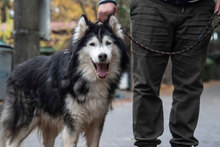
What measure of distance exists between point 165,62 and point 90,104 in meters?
0.89

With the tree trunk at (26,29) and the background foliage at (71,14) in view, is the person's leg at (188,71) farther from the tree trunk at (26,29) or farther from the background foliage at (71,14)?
the background foliage at (71,14)

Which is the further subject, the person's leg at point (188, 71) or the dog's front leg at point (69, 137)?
the dog's front leg at point (69, 137)

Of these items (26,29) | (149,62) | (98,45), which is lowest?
(149,62)

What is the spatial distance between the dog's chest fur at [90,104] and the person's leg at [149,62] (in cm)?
37

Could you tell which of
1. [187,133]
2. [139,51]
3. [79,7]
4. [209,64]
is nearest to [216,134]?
[187,133]

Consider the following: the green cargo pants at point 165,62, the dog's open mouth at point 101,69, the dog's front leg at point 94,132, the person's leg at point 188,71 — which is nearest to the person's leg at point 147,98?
the green cargo pants at point 165,62

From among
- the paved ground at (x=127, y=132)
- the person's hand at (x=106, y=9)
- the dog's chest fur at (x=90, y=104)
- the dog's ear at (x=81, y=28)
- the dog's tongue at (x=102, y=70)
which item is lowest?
the paved ground at (x=127, y=132)

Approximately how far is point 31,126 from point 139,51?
1586 mm

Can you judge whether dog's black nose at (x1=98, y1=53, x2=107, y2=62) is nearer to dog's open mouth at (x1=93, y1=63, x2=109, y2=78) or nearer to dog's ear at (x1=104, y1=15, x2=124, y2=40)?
dog's open mouth at (x1=93, y1=63, x2=109, y2=78)

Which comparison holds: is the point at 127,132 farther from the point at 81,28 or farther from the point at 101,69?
the point at 81,28

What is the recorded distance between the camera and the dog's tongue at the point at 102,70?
3.30 metres

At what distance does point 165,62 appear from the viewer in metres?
3.26

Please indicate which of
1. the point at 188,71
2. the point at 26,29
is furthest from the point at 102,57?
the point at 26,29

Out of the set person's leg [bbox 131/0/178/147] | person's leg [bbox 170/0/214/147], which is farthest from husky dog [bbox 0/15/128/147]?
person's leg [bbox 170/0/214/147]
